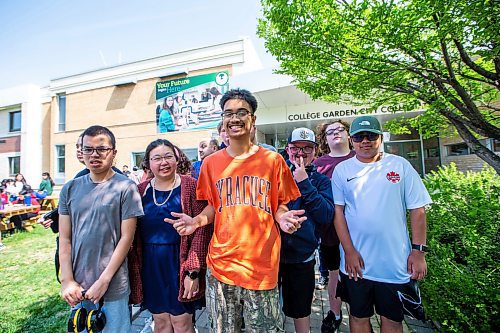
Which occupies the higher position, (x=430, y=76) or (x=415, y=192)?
(x=430, y=76)

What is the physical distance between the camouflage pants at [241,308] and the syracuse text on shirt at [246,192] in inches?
21.8

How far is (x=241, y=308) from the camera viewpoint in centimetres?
168

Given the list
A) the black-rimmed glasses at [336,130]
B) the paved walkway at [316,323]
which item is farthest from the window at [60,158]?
the black-rimmed glasses at [336,130]

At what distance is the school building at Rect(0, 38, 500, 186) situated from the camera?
37.4 ft

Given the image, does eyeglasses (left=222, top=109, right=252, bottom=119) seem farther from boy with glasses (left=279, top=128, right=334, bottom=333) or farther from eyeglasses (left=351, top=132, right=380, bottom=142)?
eyeglasses (left=351, top=132, right=380, bottom=142)

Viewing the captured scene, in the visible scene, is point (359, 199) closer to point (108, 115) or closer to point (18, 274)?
point (18, 274)

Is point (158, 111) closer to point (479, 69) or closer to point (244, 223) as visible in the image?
point (479, 69)

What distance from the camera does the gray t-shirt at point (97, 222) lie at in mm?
1877

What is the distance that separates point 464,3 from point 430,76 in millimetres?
1247

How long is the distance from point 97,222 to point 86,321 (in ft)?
2.38

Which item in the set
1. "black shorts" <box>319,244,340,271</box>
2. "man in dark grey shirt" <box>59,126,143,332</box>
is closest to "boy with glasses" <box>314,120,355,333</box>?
"black shorts" <box>319,244,340,271</box>

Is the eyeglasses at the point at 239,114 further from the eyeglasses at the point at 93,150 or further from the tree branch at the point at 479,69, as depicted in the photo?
the tree branch at the point at 479,69

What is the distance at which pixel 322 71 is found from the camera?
394 cm

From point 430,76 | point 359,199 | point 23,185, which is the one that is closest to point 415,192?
point 359,199
